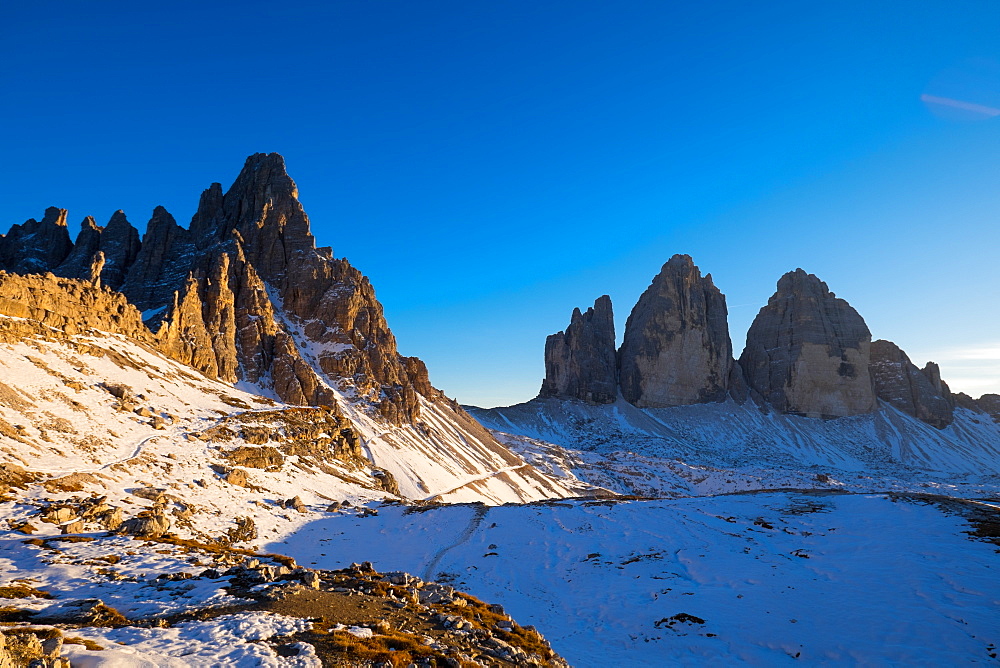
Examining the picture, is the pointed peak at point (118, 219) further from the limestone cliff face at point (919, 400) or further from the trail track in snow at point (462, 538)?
the limestone cliff face at point (919, 400)

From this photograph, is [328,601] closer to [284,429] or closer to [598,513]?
[598,513]

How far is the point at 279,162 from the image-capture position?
12125 cm

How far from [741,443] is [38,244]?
197 metres

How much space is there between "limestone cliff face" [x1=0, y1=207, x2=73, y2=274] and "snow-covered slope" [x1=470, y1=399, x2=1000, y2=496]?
353 feet

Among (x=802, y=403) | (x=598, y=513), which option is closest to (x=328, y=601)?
(x=598, y=513)

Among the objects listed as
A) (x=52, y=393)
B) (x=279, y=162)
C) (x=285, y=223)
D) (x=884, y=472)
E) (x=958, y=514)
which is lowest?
(x=884, y=472)

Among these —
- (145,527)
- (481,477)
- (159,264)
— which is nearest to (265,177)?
(159,264)

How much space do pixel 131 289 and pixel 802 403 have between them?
205169mm

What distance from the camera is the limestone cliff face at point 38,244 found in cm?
10375

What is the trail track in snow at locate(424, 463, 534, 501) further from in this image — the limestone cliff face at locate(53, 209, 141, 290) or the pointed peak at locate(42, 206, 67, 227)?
the pointed peak at locate(42, 206, 67, 227)

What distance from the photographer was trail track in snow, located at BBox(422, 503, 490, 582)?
31906mm

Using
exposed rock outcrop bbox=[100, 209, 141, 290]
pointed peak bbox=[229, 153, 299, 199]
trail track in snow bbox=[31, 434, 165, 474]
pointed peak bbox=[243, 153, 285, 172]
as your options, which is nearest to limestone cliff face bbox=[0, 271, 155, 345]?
trail track in snow bbox=[31, 434, 165, 474]

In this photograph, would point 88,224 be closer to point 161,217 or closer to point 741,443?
point 161,217

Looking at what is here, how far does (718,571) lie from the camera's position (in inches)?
1122
